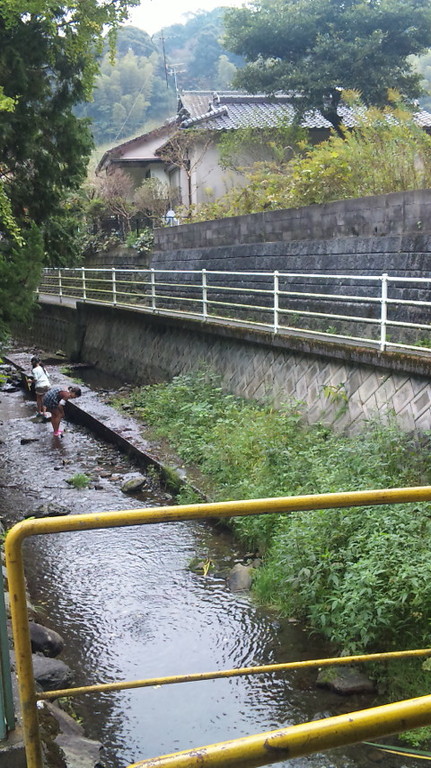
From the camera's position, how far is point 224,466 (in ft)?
28.7

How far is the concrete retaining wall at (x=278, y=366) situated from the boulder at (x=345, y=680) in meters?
2.95

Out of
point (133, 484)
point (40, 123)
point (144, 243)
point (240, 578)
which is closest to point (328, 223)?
point (40, 123)

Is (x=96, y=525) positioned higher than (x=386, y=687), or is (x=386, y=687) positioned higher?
(x=96, y=525)

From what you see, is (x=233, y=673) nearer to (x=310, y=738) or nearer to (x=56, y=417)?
(x=310, y=738)

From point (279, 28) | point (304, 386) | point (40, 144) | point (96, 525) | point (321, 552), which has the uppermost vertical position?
point (279, 28)

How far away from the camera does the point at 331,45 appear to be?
69.0 feet

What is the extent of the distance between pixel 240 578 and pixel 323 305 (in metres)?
5.10

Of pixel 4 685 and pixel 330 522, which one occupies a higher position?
pixel 4 685

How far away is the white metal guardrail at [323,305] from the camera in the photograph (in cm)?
820

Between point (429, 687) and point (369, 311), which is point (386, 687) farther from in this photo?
point (369, 311)

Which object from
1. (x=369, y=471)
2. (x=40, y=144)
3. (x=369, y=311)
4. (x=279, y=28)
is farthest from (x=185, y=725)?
(x=279, y=28)

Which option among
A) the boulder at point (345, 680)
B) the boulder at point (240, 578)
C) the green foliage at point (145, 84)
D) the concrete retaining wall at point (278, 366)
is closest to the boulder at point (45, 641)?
the boulder at point (240, 578)

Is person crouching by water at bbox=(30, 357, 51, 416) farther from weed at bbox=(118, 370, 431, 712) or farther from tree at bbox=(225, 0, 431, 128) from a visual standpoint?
tree at bbox=(225, 0, 431, 128)

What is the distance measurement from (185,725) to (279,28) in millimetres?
21629
